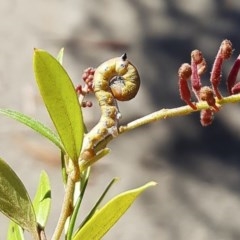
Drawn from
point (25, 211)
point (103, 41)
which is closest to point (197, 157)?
point (103, 41)

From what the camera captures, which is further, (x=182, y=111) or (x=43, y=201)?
(x=43, y=201)

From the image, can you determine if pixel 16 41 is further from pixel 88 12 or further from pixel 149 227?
pixel 149 227

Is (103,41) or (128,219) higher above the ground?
(103,41)

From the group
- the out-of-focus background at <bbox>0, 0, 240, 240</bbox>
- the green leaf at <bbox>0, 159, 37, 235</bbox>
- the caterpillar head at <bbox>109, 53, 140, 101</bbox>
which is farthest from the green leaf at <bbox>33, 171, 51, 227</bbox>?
the out-of-focus background at <bbox>0, 0, 240, 240</bbox>

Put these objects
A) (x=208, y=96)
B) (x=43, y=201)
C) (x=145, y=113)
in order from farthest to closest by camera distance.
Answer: (x=145, y=113) < (x=43, y=201) < (x=208, y=96)

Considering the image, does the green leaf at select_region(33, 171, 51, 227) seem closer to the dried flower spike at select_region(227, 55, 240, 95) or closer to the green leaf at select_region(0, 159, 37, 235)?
the green leaf at select_region(0, 159, 37, 235)

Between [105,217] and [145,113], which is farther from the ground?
[145,113]

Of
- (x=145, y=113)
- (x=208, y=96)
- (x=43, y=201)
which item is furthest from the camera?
(x=145, y=113)

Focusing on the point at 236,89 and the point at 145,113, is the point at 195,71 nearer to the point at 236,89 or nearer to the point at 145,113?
the point at 236,89

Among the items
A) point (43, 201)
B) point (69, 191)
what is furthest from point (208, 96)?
point (43, 201)
